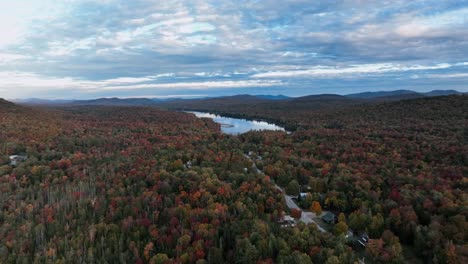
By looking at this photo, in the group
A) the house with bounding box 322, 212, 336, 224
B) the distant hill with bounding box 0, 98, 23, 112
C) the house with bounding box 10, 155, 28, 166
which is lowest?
the house with bounding box 322, 212, 336, 224

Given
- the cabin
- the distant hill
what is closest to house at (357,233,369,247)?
the cabin

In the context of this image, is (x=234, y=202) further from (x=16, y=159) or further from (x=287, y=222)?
(x=16, y=159)

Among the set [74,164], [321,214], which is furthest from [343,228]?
[74,164]

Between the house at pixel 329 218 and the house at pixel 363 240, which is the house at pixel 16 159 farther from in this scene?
the house at pixel 363 240

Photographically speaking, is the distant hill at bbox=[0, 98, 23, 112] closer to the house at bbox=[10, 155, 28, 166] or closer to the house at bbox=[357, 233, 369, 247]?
the house at bbox=[10, 155, 28, 166]

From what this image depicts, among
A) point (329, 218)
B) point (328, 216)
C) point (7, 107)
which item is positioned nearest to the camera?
point (329, 218)

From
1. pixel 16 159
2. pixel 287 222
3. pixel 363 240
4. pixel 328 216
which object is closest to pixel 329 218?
pixel 328 216
